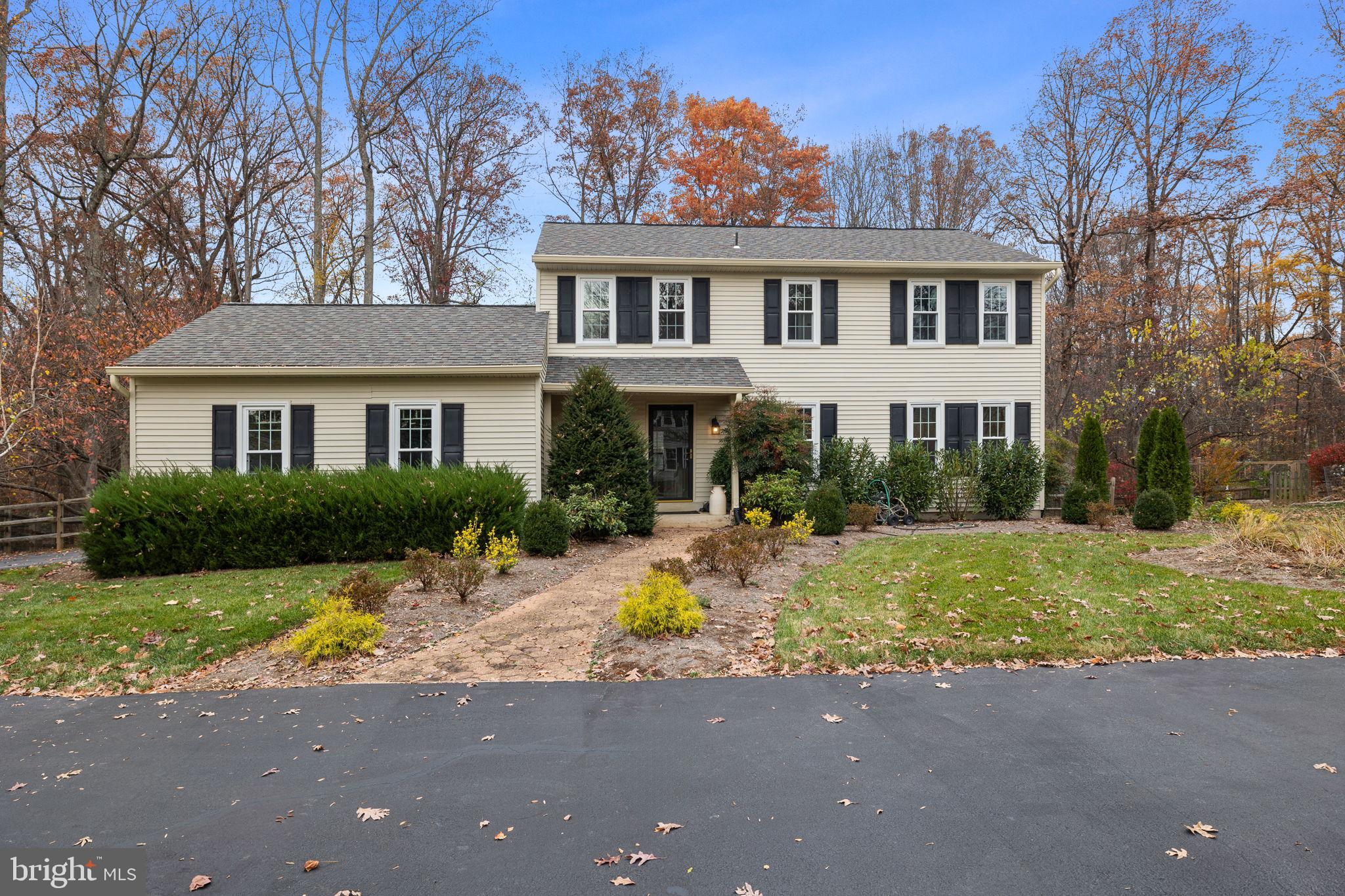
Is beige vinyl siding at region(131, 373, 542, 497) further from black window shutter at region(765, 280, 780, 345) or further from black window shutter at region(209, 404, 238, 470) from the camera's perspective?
black window shutter at region(765, 280, 780, 345)

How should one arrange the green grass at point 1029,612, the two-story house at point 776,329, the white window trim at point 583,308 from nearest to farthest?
1. the green grass at point 1029,612
2. the two-story house at point 776,329
3. the white window trim at point 583,308

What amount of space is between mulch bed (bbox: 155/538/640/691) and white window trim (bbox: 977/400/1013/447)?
10196mm

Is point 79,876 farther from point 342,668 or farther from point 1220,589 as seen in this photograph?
point 1220,589

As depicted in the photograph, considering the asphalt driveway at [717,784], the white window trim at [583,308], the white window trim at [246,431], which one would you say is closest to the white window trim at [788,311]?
the white window trim at [583,308]

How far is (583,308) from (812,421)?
5741 mm

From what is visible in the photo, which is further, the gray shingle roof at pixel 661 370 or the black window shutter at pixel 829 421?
the black window shutter at pixel 829 421

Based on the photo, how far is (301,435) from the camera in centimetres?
1349

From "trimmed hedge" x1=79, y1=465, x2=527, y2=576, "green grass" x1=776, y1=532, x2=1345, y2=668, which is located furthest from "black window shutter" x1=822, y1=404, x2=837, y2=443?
"trimmed hedge" x1=79, y1=465, x2=527, y2=576

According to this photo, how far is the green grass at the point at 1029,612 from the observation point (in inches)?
234

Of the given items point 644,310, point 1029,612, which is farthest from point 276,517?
point 1029,612

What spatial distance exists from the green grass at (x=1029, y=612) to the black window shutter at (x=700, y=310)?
773 centimetres

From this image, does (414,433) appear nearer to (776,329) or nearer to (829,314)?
(776,329)

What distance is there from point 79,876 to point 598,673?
3265 millimetres

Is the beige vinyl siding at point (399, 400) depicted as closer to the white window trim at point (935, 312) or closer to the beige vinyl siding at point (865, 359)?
the beige vinyl siding at point (865, 359)
